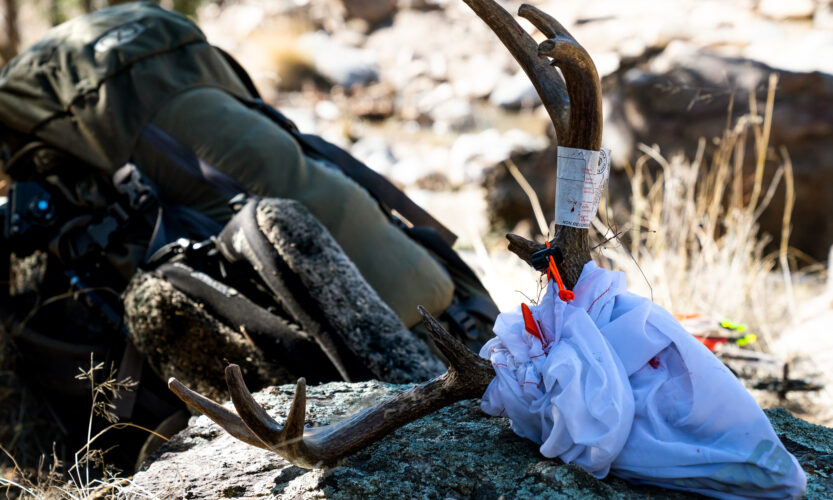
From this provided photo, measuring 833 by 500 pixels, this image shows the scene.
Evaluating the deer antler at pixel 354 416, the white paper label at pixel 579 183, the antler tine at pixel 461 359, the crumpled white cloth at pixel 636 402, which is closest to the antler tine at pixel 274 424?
the deer antler at pixel 354 416

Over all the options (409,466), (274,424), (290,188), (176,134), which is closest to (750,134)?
(290,188)

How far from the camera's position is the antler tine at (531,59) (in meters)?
1.70

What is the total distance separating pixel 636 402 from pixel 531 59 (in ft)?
2.58

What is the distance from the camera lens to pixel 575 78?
1.64 meters

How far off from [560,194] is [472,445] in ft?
→ 2.02

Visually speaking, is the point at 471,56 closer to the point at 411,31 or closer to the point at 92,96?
the point at 411,31

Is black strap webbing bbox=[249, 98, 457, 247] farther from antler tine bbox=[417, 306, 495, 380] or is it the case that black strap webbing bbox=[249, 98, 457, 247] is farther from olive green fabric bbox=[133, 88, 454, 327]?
antler tine bbox=[417, 306, 495, 380]

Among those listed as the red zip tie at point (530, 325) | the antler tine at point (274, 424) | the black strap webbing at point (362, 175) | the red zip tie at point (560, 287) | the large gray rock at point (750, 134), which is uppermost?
the red zip tie at point (560, 287)

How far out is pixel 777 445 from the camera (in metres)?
1.55

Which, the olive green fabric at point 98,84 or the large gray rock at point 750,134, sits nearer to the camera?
the olive green fabric at point 98,84

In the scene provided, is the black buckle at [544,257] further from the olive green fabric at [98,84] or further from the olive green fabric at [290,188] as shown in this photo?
the olive green fabric at [98,84]

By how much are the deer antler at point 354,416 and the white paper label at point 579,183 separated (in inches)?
15.2

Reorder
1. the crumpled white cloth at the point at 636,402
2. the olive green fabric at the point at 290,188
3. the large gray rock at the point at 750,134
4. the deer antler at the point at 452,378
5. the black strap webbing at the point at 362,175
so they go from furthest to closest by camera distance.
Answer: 1. the large gray rock at the point at 750,134
2. the black strap webbing at the point at 362,175
3. the olive green fabric at the point at 290,188
4. the deer antler at the point at 452,378
5. the crumpled white cloth at the point at 636,402

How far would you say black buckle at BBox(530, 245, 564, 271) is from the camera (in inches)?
67.5
